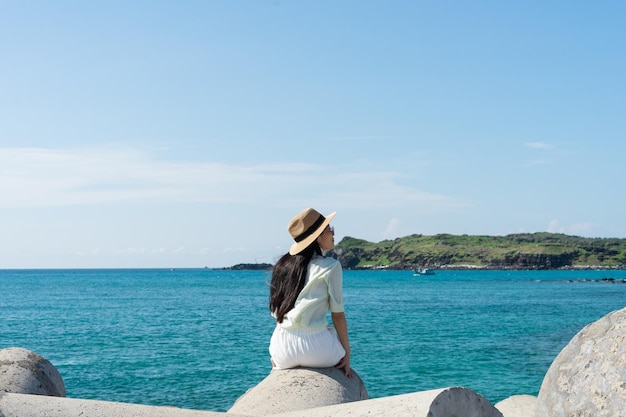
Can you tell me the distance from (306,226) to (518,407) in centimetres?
364

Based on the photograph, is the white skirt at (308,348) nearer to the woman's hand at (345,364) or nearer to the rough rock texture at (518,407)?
the woman's hand at (345,364)

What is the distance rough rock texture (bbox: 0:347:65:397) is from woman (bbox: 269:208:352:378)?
3192 millimetres

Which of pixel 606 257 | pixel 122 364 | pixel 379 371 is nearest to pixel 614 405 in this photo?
pixel 379 371

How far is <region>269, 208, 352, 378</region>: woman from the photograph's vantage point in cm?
742

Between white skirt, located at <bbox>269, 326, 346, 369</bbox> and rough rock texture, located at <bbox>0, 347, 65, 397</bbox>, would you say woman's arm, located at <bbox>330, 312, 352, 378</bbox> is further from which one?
rough rock texture, located at <bbox>0, 347, 65, 397</bbox>

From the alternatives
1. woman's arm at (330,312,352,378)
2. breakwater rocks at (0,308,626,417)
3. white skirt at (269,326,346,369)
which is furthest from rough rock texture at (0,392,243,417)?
woman's arm at (330,312,352,378)

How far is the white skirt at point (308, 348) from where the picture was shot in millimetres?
7574

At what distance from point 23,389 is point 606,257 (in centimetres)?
20528

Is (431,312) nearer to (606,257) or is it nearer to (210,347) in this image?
(210,347)

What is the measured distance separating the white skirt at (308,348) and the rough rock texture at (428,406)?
158 cm

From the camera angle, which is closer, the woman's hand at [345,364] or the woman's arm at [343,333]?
the woman's arm at [343,333]

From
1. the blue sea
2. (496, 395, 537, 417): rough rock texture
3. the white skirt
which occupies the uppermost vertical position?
the white skirt

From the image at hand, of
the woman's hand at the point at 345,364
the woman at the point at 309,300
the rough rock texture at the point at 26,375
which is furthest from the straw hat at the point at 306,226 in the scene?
the rough rock texture at the point at 26,375

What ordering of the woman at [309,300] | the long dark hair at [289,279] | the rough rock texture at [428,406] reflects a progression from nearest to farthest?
1. the rough rock texture at [428,406]
2. the woman at [309,300]
3. the long dark hair at [289,279]
